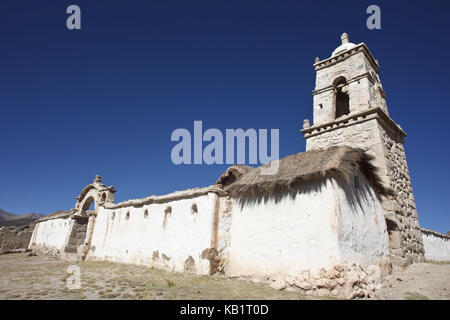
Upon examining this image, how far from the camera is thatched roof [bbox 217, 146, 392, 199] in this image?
23.1ft

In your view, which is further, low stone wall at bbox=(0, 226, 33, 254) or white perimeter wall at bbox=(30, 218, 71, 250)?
low stone wall at bbox=(0, 226, 33, 254)

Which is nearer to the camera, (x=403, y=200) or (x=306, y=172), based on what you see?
(x=306, y=172)

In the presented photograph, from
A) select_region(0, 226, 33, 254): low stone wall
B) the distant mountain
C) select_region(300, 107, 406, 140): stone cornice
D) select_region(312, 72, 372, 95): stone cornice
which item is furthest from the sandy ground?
the distant mountain

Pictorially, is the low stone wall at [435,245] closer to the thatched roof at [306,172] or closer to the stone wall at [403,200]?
the stone wall at [403,200]

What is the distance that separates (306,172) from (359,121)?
485cm

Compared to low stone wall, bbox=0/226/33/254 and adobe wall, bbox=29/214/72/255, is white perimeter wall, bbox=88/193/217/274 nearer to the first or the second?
adobe wall, bbox=29/214/72/255

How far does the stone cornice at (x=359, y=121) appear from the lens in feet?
33.0

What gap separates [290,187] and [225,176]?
4022 mm

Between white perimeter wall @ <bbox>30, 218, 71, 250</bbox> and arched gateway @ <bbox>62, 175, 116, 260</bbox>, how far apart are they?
143 centimetres

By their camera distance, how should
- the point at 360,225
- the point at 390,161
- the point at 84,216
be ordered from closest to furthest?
the point at 360,225, the point at 390,161, the point at 84,216

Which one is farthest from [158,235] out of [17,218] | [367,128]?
[17,218]

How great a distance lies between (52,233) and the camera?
22109 mm

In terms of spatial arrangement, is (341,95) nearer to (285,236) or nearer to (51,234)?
(285,236)
